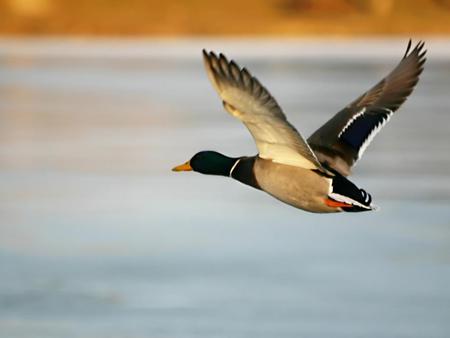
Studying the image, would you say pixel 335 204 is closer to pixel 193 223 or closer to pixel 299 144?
pixel 299 144

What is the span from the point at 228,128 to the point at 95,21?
11.8 meters

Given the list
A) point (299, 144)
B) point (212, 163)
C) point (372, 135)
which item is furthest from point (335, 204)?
point (212, 163)

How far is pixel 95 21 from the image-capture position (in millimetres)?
23719

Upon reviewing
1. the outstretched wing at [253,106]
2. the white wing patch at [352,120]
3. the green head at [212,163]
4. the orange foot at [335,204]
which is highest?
the white wing patch at [352,120]

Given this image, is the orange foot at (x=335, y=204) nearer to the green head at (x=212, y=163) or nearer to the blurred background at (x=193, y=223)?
the blurred background at (x=193, y=223)

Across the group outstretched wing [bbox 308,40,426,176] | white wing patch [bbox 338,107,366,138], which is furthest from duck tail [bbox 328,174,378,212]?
white wing patch [bbox 338,107,366,138]

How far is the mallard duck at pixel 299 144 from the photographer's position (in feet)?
17.8

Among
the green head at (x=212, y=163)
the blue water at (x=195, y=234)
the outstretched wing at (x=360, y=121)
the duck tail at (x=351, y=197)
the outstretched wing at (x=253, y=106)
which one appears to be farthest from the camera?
the green head at (x=212, y=163)

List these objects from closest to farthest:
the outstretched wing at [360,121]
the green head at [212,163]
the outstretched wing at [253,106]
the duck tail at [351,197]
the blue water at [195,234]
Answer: the outstretched wing at [253,106], the duck tail at [351,197], the blue water at [195,234], the outstretched wing at [360,121], the green head at [212,163]

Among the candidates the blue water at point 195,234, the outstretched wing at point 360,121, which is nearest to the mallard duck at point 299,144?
the outstretched wing at point 360,121

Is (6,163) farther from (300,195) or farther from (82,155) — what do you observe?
(300,195)

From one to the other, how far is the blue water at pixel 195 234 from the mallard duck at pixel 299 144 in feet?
1.78

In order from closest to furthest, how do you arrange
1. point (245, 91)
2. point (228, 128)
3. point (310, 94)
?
point (245, 91)
point (228, 128)
point (310, 94)

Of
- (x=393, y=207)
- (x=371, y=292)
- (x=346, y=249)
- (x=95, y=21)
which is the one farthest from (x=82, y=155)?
(x=95, y=21)
